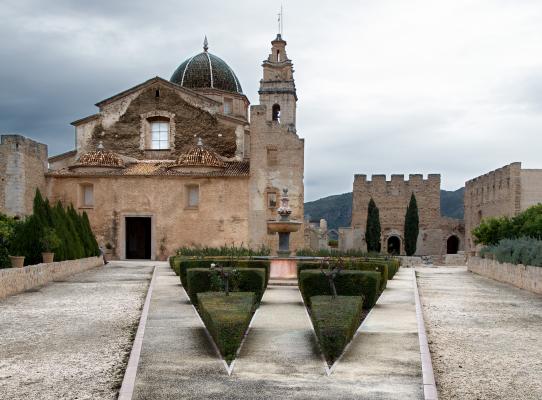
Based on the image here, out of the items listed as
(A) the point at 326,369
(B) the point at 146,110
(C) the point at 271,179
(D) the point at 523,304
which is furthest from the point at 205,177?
(A) the point at 326,369

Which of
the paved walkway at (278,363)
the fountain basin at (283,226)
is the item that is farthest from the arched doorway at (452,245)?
the paved walkway at (278,363)

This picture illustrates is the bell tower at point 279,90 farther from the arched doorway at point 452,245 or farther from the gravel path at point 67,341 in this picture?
the gravel path at point 67,341

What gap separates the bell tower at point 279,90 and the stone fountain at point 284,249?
87.2 ft

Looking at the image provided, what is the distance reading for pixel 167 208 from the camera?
110 ft

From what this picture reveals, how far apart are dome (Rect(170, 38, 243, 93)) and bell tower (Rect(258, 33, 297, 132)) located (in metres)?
6.91

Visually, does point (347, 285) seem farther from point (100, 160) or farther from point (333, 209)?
point (333, 209)

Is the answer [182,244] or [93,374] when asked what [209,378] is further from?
[182,244]

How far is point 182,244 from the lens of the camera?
1304 inches

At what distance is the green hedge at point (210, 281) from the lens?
563 inches

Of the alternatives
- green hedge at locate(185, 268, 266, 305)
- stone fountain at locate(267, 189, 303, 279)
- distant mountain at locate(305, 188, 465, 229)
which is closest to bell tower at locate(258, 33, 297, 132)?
stone fountain at locate(267, 189, 303, 279)

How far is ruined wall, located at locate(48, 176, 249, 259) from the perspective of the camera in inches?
1298

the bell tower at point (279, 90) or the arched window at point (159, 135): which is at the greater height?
the bell tower at point (279, 90)

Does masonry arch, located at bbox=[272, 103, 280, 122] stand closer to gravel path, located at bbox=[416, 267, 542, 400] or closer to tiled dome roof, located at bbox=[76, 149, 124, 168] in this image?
tiled dome roof, located at bbox=[76, 149, 124, 168]

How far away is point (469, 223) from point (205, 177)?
2314 cm
